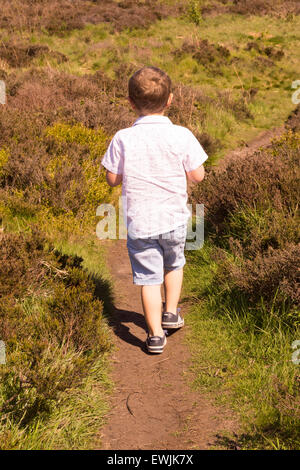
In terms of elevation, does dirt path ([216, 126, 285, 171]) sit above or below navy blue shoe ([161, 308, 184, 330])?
below

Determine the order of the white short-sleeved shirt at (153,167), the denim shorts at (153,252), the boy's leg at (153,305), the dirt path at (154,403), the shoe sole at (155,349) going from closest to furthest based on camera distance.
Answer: the dirt path at (154,403)
the white short-sleeved shirt at (153,167)
the denim shorts at (153,252)
the boy's leg at (153,305)
the shoe sole at (155,349)

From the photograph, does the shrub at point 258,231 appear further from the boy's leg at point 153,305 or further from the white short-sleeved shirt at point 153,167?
the white short-sleeved shirt at point 153,167

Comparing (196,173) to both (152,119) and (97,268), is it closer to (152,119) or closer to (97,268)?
(152,119)

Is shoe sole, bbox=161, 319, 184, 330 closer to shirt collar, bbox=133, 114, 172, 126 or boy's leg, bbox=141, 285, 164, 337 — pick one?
boy's leg, bbox=141, 285, 164, 337

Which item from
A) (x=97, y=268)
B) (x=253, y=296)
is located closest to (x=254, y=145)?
(x=97, y=268)

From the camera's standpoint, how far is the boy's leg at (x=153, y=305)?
129 inches

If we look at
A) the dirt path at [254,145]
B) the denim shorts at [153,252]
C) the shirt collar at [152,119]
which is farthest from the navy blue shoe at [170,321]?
the dirt path at [254,145]

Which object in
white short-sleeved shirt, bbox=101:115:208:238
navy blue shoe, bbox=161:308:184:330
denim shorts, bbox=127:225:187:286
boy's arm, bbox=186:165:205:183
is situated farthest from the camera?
navy blue shoe, bbox=161:308:184:330

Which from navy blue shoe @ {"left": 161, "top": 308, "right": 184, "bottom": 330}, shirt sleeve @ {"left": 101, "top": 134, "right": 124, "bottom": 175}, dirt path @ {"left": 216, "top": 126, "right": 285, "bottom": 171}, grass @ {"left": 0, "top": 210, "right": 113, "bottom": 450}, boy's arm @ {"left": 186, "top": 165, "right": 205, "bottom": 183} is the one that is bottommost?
dirt path @ {"left": 216, "top": 126, "right": 285, "bottom": 171}

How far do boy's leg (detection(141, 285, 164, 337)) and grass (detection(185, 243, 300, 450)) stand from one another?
0.35 metres

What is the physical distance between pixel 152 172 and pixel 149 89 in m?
0.53

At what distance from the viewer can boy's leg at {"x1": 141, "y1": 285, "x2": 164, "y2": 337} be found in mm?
3281

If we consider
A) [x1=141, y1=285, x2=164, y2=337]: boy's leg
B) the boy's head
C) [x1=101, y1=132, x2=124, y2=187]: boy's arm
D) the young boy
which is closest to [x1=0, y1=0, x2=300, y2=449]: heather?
[x1=141, y1=285, x2=164, y2=337]: boy's leg

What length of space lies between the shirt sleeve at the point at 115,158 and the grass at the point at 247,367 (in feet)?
4.77
